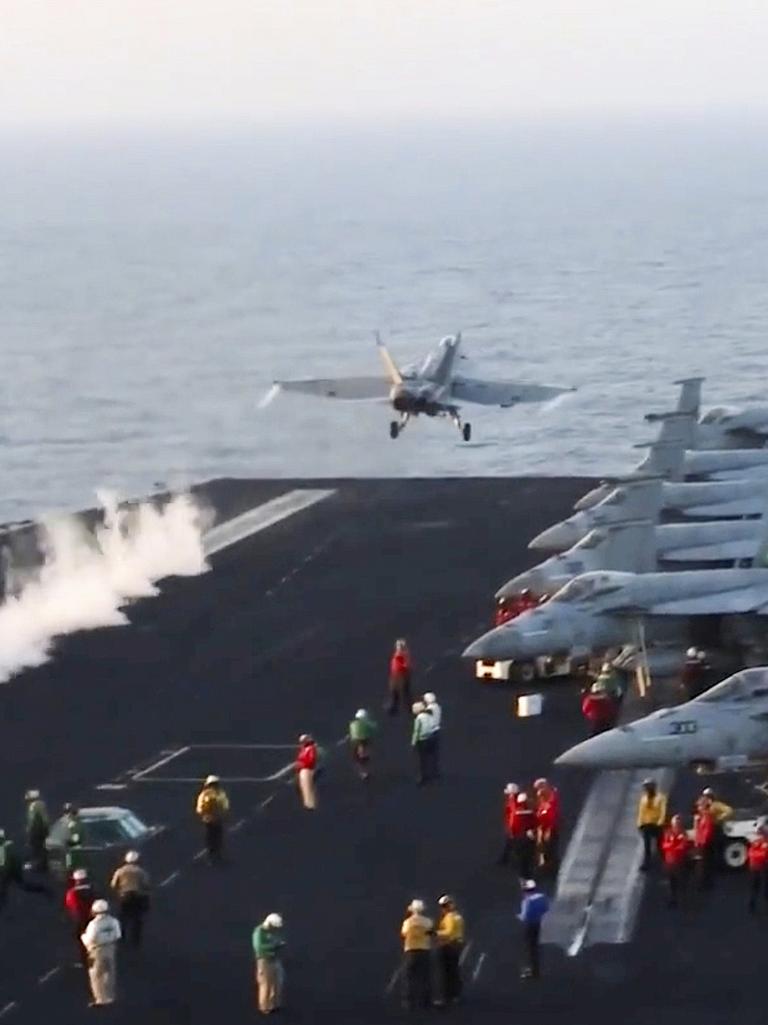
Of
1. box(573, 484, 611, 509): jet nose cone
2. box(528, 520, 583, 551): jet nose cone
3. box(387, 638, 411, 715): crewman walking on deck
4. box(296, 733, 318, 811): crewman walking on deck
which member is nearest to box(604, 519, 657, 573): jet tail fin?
box(528, 520, 583, 551): jet nose cone

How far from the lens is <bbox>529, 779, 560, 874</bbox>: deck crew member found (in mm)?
34531

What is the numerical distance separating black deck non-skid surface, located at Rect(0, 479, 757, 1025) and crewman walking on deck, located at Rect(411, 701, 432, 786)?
353mm

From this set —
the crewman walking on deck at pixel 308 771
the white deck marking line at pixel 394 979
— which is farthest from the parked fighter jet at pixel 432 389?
the white deck marking line at pixel 394 979

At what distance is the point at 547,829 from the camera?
34.6 m

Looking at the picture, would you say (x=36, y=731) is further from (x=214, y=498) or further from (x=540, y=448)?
(x=540, y=448)

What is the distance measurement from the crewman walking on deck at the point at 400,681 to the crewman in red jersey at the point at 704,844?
11171 millimetres

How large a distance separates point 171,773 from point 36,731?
4037 millimetres

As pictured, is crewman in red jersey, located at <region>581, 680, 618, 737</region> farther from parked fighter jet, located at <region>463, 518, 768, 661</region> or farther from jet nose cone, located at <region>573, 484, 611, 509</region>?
jet nose cone, located at <region>573, 484, 611, 509</region>

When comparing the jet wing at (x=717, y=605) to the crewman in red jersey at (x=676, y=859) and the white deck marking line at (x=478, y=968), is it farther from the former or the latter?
the white deck marking line at (x=478, y=968)

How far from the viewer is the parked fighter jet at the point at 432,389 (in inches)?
2776

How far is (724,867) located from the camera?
34.8m

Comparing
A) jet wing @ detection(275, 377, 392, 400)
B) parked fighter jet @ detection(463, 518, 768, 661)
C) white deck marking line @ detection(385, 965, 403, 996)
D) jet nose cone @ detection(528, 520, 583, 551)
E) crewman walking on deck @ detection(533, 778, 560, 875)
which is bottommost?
white deck marking line @ detection(385, 965, 403, 996)

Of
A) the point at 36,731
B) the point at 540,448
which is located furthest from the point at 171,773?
the point at 540,448

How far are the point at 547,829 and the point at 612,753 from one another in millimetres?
3537
